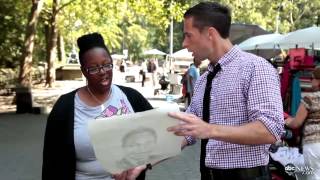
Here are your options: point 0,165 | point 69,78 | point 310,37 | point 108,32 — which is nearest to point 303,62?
point 310,37

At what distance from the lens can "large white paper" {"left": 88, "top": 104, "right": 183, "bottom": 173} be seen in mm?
2697

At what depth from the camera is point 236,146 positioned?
2947mm

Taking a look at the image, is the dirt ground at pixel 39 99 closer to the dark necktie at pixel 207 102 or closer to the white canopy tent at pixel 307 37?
the white canopy tent at pixel 307 37

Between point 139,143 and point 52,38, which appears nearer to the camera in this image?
point 139,143

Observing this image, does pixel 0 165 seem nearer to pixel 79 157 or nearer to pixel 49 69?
pixel 79 157

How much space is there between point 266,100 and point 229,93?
22 cm

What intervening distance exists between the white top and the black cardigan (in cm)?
3

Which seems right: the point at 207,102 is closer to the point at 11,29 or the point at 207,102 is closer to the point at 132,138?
the point at 132,138

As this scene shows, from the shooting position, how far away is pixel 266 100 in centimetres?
276

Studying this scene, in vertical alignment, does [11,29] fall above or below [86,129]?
above

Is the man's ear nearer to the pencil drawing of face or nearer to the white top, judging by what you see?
the pencil drawing of face

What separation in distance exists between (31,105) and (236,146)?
17.3 m

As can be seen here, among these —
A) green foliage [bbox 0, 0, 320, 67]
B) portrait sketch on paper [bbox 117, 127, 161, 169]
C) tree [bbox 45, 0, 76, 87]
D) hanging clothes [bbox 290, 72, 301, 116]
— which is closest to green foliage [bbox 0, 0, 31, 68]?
green foliage [bbox 0, 0, 320, 67]

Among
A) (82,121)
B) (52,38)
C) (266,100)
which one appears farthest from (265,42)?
(52,38)
